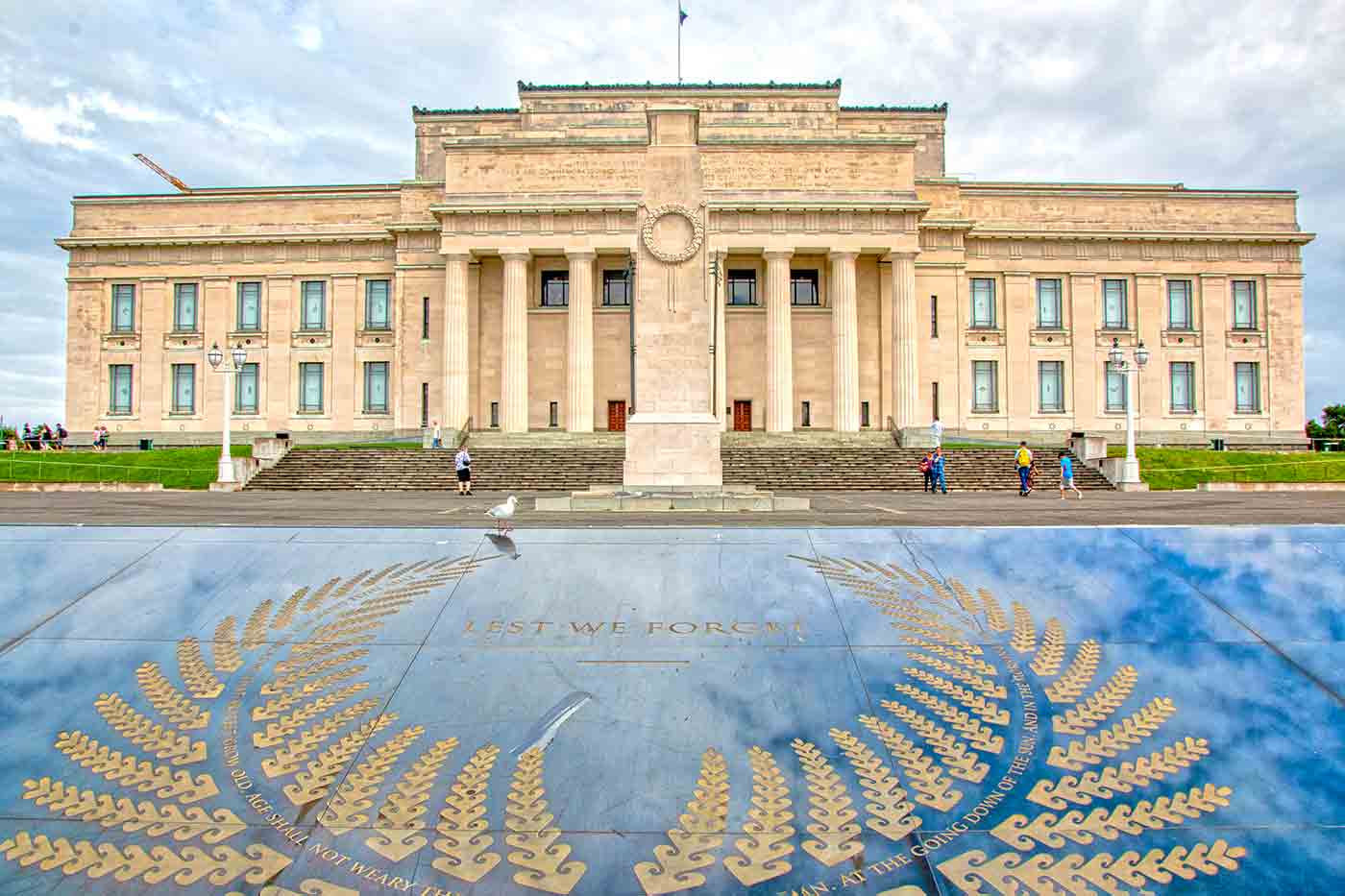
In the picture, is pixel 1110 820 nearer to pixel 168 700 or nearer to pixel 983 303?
pixel 168 700

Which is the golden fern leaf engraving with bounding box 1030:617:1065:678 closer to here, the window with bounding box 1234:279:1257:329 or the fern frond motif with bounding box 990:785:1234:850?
the fern frond motif with bounding box 990:785:1234:850

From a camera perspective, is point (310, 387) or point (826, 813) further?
point (310, 387)

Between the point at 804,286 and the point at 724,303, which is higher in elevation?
the point at 804,286

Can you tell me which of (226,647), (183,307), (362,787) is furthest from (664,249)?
(183,307)

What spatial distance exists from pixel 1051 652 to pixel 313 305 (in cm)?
5559

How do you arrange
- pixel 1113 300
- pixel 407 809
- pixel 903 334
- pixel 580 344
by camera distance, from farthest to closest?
1. pixel 1113 300
2. pixel 903 334
3. pixel 580 344
4. pixel 407 809

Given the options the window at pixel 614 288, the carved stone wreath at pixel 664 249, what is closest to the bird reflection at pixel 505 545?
the carved stone wreath at pixel 664 249

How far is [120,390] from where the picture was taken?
55344 millimetres

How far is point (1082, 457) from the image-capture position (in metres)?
37.9

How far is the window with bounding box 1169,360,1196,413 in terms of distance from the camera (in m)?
53.8

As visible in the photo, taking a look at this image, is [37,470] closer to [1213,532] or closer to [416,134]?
[416,134]

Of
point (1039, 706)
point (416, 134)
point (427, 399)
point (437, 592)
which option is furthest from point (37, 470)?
point (1039, 706)

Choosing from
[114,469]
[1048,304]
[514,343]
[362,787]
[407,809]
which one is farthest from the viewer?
[1048,304]

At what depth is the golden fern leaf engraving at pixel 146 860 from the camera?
13.0ft
